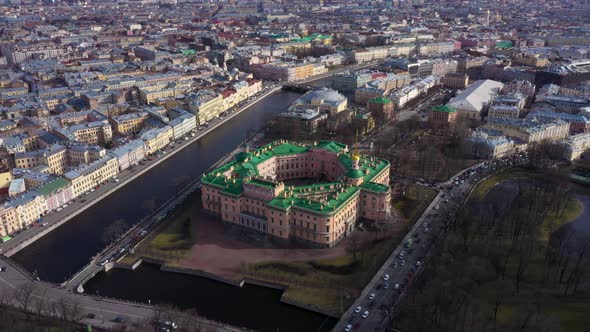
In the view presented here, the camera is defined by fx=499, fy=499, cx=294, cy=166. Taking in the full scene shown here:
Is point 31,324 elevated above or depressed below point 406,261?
above

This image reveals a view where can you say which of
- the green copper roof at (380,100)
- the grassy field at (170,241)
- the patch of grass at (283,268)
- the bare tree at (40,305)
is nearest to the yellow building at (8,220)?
the bare tree at (40,305)

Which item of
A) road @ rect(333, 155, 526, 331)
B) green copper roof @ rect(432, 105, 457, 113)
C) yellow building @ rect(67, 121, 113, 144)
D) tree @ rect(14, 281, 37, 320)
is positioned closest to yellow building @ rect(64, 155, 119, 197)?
yellow building @ rect(67, 121, 113, 144)

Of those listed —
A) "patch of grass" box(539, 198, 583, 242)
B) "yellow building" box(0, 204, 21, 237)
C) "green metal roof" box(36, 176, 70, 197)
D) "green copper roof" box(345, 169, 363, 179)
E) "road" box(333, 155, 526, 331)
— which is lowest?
"patch of grass" box(539, 198, 583, 242)

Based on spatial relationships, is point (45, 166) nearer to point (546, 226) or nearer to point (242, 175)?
point (242, 175)

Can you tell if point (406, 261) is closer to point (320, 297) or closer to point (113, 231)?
point (320, 297)

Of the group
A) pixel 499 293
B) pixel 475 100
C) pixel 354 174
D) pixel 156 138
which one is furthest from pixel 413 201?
pixel 475 100

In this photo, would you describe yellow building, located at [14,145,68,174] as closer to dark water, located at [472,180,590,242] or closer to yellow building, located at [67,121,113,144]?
yellow building, located at [67,121,113,144]

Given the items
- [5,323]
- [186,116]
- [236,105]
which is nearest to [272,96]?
[236,105]
